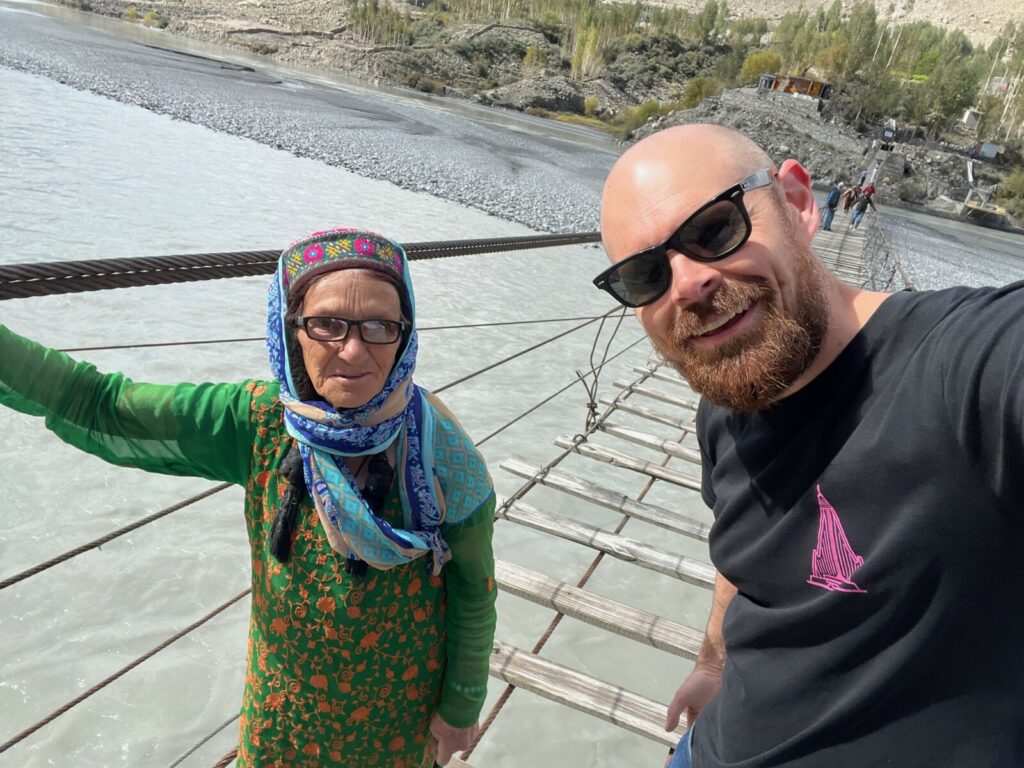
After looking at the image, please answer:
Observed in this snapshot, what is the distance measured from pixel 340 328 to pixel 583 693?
1.56 meters

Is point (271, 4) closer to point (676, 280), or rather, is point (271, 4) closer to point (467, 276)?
point (467, 276)

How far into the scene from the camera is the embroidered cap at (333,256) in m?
1.14

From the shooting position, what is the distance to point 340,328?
113 cm

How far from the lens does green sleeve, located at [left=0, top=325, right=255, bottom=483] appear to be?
43.5 inches

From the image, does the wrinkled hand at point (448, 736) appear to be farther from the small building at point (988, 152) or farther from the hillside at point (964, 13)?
the hillside at point (964, 13)

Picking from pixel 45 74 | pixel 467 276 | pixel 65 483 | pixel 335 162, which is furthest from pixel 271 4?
pixel 65 483

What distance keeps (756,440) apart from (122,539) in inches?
171

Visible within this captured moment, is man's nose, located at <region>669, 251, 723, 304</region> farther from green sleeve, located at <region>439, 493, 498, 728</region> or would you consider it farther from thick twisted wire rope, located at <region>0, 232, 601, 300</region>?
thick twisted wire rope, located at <region>0, 232, 601, 300</region>

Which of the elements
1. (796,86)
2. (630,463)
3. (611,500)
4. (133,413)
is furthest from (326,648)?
(796,86)

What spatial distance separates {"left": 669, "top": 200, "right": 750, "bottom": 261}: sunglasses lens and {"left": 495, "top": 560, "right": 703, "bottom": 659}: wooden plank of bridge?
162 centimetres

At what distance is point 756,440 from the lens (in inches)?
42.7

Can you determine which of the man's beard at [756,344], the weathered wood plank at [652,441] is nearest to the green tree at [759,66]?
the weathered wood plank at [652,441]

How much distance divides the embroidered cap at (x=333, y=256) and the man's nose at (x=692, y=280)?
1.50ft

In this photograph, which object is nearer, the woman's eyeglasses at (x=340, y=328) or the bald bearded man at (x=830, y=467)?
the bald bearded man at (x=830, y=467)
